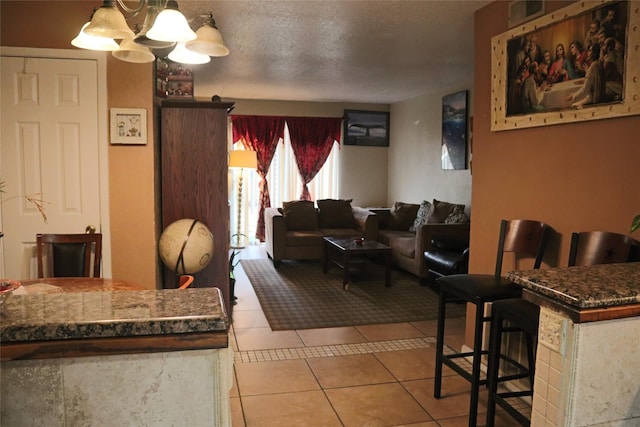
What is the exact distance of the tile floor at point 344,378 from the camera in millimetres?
2729

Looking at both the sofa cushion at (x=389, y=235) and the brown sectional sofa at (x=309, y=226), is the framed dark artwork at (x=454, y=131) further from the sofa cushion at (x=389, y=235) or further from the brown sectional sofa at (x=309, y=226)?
the brown sectional sofa at (x=309, y=226)

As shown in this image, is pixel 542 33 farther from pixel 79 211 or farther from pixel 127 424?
pixel 79 211

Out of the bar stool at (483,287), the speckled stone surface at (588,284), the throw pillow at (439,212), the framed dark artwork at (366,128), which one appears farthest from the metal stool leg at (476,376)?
the framed dark artwork at (366,128)

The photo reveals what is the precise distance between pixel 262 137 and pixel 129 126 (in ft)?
16.3

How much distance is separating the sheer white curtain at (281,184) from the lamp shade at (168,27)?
6628 millimetres

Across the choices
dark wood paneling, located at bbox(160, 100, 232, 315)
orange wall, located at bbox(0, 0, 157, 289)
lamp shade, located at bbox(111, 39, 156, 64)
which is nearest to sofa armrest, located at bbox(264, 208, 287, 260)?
dark wood paneling, located at bbox(160, 100, 232, 315)

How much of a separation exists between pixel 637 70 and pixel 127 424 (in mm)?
2352

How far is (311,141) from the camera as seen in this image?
859 cm

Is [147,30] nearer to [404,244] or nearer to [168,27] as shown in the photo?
[168,27]

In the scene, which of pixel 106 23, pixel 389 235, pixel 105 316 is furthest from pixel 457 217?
pixel 105 316

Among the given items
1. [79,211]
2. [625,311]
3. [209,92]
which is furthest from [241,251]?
[625,311]

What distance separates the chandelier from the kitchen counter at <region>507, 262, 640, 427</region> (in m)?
1.51

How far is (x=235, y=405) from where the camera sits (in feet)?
9.35

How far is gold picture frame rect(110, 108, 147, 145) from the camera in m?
3.45
